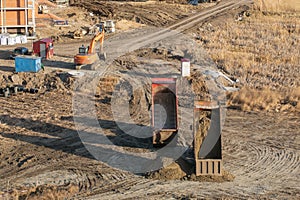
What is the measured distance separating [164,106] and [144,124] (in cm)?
170

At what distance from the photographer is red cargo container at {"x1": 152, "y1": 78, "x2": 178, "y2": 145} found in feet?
56.7

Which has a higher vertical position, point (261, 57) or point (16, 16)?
point (16, 16)

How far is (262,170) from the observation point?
1571cm

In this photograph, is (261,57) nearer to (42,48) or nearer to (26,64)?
(42,48)

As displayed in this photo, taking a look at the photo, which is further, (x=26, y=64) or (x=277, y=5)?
(x=277, y=5)

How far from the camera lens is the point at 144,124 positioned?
19.8m

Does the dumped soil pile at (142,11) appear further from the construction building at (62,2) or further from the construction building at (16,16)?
the construction building at (16,16)

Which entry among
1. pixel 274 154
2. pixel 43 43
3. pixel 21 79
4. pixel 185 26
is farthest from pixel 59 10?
pixel 274 154

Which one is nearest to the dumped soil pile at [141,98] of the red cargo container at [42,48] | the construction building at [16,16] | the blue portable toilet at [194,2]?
the red cargo container at [42,48]

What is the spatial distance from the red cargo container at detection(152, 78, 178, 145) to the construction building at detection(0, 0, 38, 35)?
18336 millimetres

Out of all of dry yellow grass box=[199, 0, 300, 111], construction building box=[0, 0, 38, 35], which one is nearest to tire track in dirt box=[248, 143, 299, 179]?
dry yellow grass box=[199, 0, 300, 111]

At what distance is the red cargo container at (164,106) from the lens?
17.3m

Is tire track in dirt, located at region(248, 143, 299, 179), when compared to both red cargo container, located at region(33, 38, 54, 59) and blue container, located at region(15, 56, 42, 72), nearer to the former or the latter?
blue container, located at region(15, 56, 42, 72)

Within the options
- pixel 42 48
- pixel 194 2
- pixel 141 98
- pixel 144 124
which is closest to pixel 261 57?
pixel 141 98
